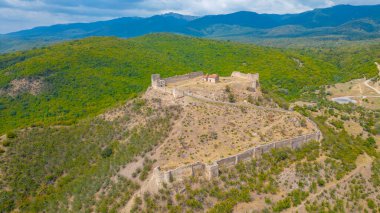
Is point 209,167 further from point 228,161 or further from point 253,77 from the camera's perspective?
point 253,77

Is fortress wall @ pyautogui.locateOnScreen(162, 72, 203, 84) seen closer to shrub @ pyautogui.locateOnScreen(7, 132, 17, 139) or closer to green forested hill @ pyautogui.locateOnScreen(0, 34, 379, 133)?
green forested hill @ pyautogui.locateOnScreen(0, 34, 379, 133)

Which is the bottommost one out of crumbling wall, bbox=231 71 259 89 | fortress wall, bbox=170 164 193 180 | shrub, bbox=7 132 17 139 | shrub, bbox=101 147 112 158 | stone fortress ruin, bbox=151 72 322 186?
shrub, bbox=101 147 112 158

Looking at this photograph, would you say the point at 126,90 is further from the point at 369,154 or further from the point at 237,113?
the point at 369,154

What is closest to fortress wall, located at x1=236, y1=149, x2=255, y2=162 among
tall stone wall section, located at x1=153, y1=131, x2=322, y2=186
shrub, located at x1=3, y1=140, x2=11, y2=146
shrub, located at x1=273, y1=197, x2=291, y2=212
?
tall stone wall section, located at x1=153, y1=131, x2=322, y2=186

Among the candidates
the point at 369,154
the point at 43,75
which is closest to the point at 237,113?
the point at 369,154

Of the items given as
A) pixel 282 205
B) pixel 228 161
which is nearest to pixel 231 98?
pixel 228 161
